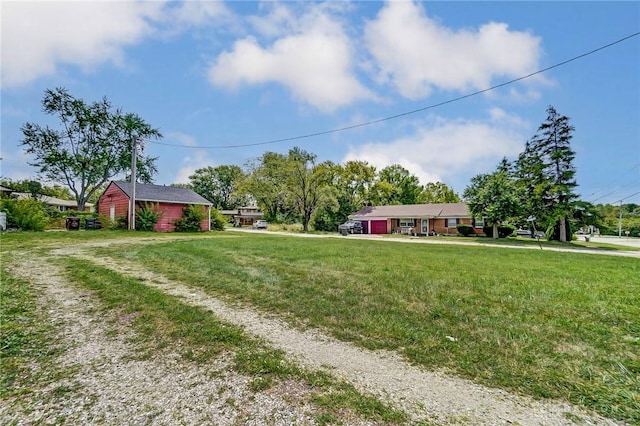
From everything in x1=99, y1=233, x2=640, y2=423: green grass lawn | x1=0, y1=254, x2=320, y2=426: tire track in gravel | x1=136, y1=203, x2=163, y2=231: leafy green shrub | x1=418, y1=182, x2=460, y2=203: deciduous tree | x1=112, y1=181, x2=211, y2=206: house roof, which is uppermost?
x1=418, y1=182, x2=460, y2=203: deciduous tree

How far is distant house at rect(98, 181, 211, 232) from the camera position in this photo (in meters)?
22.8

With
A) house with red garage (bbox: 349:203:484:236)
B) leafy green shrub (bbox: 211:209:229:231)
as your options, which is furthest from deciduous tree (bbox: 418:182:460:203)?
leafy green shrub (bbox: 211:209:229:231)

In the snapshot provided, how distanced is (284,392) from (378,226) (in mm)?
35164

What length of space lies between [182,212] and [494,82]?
76.7 feet

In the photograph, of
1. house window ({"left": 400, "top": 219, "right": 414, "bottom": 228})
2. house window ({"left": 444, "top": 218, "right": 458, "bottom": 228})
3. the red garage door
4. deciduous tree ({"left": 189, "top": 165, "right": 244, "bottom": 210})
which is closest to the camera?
house window ({"left": 444, "top": 218, "right": 458, "bottom": 228})

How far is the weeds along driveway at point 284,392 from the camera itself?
210cm

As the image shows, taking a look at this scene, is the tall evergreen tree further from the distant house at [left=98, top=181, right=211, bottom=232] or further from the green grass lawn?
the distant house at [left=98, top=181, right=211, bottom=232]

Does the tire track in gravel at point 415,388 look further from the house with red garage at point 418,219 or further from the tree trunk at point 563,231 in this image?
the house with red garage at point 418,219

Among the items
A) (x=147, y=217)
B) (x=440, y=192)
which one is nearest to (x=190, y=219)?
(x=147, y=217)

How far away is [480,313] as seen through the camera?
4477 millimetres

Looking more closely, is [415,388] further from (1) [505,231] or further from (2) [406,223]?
(2) [406,223]

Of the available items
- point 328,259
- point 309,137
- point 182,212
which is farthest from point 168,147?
point 328,259

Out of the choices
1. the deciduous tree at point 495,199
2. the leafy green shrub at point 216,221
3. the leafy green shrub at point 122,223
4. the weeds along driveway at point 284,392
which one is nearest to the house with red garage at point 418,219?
the deciduous tree at point 495,199

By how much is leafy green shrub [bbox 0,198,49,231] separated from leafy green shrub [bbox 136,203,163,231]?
17.0 feet
